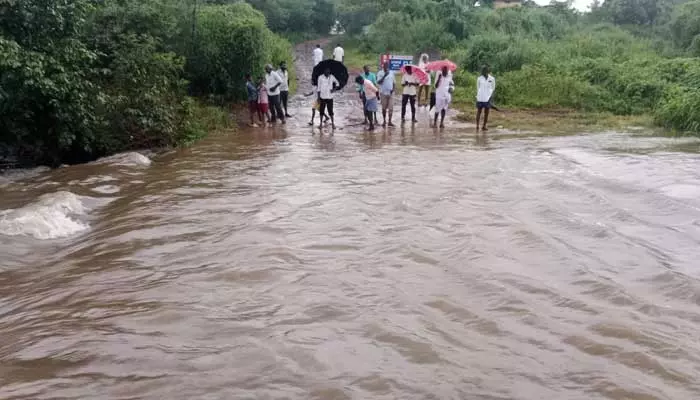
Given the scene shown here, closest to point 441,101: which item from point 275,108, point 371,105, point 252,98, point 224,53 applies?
point 371,105

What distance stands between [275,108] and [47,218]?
1064 cm

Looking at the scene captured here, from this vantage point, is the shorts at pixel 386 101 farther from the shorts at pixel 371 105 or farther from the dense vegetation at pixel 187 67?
the dense vegetation at pixel 187 67

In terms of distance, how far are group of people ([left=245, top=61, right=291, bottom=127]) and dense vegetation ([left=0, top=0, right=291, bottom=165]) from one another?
966mm

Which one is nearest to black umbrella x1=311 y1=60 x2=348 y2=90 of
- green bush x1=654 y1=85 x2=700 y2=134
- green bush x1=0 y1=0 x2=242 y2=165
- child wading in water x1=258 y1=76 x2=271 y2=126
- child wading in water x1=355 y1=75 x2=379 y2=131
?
child wading in water x1=355 y1=75 x2=379 y2=131

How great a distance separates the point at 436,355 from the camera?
16.3 feet

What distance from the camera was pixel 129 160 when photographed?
13.0m

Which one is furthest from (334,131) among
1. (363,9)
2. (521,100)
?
(363,9)

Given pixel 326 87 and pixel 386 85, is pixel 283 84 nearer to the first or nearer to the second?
pixel 326 87

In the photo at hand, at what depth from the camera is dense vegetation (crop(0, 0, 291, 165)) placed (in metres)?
11.6

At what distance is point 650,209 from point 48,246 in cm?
765

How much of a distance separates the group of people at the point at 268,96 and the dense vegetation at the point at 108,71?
0.97 metres

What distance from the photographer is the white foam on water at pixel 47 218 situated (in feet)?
26.7

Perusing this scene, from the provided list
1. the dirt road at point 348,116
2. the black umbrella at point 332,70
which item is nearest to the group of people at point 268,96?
the dirt road at point 348,116

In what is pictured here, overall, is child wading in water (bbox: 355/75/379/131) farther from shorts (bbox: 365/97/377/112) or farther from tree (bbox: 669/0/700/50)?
tree (bbox: 669/0/700/50)
